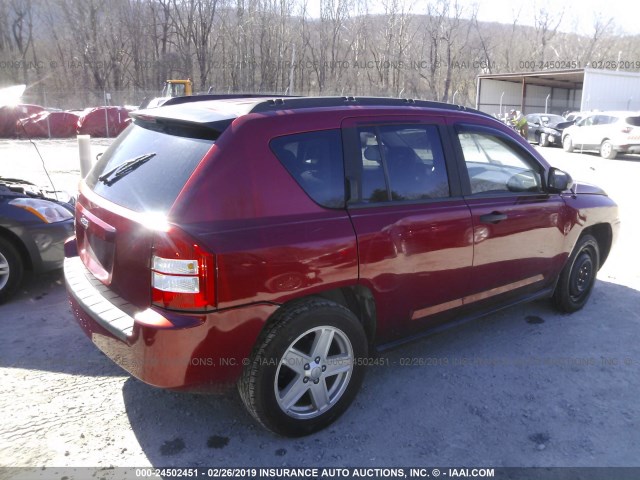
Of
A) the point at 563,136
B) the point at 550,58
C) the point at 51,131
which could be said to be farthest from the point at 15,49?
the point at 550,58

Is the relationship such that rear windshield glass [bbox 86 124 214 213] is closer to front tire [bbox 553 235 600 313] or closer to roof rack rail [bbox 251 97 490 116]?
roof rack rail [bbox 251 97 490 116]

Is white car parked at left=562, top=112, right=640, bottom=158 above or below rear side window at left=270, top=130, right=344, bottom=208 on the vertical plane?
below

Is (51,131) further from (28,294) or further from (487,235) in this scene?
(487,235)

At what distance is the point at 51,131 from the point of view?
84.2ft

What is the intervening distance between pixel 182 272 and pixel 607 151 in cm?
2063

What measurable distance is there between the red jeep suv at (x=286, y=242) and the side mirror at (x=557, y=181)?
411mm

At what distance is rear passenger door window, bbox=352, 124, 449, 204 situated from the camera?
3021 mm

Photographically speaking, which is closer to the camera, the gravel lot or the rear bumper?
the rear bumper

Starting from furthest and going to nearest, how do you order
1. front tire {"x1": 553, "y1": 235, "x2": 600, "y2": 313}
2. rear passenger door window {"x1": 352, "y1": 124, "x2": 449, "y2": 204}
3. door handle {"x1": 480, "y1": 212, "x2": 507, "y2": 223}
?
front tire {"x1": 553, "y1": 235, "x2": 600, "y2": 313}
door handle {"x1": 480, "y1": 212, "x2": 507, "y2": 223}
rear passenger door window {"x1": 352, "y1": 124, "x2": 449, "y2": 204}

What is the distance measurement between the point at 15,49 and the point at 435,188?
250 feet

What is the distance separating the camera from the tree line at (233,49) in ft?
174

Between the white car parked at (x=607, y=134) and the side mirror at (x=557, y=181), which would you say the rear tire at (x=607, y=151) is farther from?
the side mirror at (x=557, y=181)

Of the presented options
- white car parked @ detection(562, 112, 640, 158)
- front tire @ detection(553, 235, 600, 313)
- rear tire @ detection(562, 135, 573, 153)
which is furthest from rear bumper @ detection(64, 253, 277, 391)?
rear tire @ detection(562, 135, 573, 153)

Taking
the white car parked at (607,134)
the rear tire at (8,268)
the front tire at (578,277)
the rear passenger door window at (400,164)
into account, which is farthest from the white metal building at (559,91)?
Result: the rear tire at (8,268)
